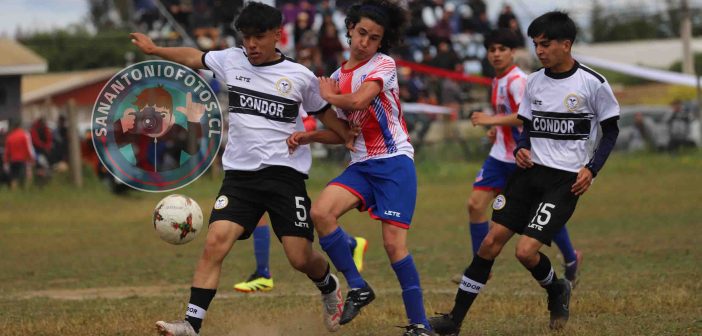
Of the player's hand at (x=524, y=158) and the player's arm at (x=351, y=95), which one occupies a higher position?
the player's arm at (x=351, y=95)

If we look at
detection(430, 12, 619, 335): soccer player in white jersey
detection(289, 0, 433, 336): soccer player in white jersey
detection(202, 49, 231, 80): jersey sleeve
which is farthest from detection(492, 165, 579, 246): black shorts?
detection(202, 49, 231, 80): jersey sleeve

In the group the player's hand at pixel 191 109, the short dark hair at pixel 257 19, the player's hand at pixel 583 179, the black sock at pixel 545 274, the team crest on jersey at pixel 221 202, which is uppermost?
the short dark hair at pixel 257 19

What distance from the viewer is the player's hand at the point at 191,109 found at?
299 inches

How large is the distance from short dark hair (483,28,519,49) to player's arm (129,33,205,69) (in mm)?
3395

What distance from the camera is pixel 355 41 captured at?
7.10 m

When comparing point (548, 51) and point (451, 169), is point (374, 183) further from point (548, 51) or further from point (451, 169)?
point (451, 169)

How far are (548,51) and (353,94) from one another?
1.30 m

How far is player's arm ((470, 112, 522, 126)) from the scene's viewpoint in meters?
8.78

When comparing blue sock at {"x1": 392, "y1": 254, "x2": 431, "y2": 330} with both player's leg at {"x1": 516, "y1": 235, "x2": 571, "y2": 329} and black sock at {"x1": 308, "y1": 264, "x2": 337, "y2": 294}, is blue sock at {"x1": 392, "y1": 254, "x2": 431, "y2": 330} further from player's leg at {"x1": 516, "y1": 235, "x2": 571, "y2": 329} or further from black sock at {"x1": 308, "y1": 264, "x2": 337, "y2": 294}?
player's leg at {"x1": 516, "y1": 235, "x2": 571, "y2": 329}

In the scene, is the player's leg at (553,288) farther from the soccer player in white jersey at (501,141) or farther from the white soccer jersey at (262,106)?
the soccer player in white jersey at (501,141)

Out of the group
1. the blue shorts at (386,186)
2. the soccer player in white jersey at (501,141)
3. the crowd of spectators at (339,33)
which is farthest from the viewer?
the crowd of spectators at (339,33)

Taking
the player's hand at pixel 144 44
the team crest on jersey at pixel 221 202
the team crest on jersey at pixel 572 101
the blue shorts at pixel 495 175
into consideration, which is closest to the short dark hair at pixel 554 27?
the team crest on jersey at pixel 572 101

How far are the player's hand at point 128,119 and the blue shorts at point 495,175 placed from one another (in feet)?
11.5

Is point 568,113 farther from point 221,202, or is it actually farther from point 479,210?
point 479,210
